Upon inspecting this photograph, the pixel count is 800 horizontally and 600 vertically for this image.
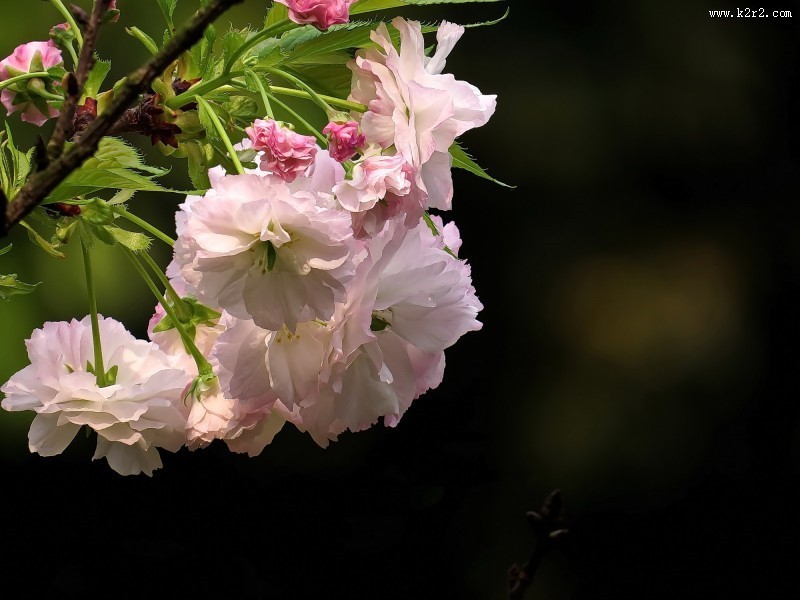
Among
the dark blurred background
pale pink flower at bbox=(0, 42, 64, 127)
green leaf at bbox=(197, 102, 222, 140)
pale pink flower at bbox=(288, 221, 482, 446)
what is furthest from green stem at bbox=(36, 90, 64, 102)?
the dark blurred background

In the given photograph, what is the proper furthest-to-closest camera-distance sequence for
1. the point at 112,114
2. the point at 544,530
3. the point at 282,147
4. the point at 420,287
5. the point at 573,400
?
the point at 573,400 < the point at 544,530 < the point at 420,287 < the point at 282,147 < the point at 112,114

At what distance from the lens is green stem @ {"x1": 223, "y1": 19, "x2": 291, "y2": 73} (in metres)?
0.60

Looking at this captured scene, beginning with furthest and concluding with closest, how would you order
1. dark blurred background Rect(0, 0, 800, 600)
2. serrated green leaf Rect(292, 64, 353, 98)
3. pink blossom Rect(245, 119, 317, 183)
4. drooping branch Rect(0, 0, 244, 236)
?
dark blurred background Rect(0, 0, 800, 600)
serrated green leaf Rect(292, 64, 353, 98)
pink blossom Rect(245, 119, 317, 183)
drooping branch Rect(0, 0, 244, 236)

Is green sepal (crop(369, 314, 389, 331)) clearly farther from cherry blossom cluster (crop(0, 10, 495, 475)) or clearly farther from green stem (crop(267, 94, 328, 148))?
green stem (crop(267, 94, 328, 148))

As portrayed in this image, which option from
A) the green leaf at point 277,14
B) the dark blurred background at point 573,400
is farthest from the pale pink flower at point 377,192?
the dark blurred background at point 573,400

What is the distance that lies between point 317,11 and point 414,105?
2.8 inches

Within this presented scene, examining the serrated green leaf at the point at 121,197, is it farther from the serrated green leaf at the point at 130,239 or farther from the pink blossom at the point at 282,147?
the pink blossom at the point at 282,147

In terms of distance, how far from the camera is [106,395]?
70 centimetres

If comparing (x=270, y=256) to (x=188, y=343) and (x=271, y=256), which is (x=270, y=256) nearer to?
(x=271, y=256)

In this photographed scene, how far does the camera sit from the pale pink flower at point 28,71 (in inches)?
26.3

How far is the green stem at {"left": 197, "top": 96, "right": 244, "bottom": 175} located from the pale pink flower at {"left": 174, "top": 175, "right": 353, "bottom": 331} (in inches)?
0.9

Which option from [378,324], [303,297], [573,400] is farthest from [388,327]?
[573,400]

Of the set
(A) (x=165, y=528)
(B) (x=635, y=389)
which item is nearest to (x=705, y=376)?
(B) (x=635, y=389)

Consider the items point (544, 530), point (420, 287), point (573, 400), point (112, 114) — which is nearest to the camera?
point (112, 114)
